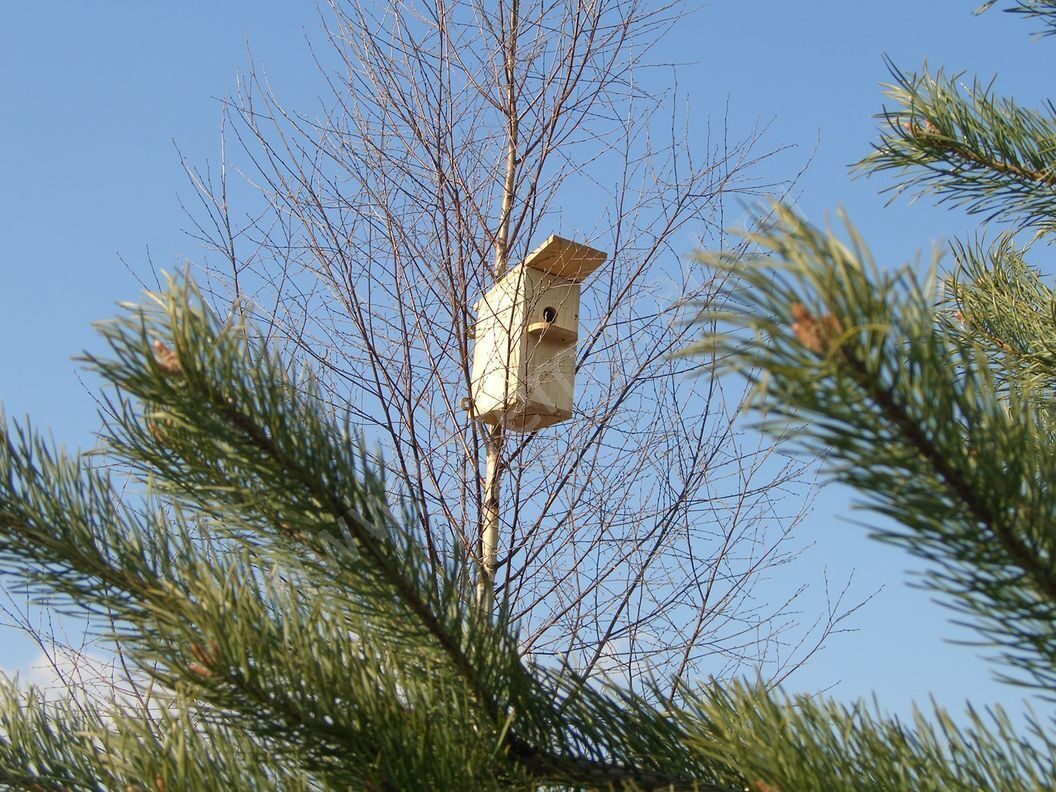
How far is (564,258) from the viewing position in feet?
11.2

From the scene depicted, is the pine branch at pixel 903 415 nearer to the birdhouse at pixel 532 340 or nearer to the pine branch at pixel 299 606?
the pine branch at pixel 299 606

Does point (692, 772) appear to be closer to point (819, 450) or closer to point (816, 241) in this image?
point (819, 450)

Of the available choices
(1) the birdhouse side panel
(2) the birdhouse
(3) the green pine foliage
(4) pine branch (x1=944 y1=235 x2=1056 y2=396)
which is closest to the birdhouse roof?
(2) the birdhouse

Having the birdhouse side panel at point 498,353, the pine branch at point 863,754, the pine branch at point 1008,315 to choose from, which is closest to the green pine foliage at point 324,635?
the pine branch at point 863,754

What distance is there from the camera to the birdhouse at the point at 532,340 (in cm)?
332

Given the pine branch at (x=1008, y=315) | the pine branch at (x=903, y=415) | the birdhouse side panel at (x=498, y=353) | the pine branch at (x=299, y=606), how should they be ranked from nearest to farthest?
the pine branch at (x=903, y=415) < the pine branch at (x=299, y=606) < the pine branch at (x=1008, y=315) < the birdhouse side panel at (x=498, y=353)

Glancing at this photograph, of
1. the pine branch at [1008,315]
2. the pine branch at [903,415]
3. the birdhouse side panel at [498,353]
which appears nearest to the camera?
the pine branch at [903,415]

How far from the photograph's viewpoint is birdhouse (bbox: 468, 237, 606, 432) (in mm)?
3318

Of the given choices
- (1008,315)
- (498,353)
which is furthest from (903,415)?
(498,353)

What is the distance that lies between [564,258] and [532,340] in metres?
0.28

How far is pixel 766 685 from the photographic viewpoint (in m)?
1.08

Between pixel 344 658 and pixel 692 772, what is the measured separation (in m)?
0.38

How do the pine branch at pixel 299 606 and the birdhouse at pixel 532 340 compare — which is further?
the birdhouse at pixel 532 340

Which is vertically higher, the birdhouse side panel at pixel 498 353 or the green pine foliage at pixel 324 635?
the birdhouse side panel at pixel 498 353
